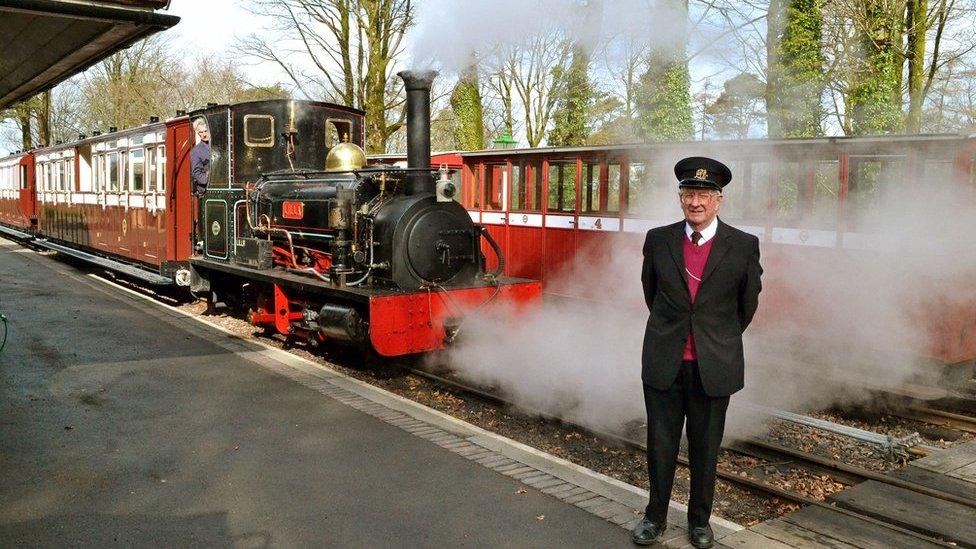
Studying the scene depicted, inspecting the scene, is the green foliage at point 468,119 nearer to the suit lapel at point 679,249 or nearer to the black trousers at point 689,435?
the suit lapel at point 679,249

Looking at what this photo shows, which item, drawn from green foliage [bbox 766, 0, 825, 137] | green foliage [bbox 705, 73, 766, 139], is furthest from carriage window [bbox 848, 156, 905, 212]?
green foliage [bbox 705, 73, 766, 139]

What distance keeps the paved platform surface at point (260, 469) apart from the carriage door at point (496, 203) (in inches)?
274

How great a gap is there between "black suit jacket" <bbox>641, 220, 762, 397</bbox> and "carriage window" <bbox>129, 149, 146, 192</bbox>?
34.9 feet

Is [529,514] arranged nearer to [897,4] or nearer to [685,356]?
[685,356]

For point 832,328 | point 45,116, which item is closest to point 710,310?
point 832,328

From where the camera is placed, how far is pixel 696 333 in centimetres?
362

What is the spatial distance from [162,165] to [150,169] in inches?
24.6

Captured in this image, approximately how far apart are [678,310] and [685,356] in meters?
0.23

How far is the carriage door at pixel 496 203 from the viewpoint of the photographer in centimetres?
1397

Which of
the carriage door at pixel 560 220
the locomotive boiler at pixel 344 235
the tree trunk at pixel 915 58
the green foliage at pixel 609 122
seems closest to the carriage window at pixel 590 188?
the carriage door at pixel 560 220

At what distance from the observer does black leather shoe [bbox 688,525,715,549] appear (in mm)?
3680

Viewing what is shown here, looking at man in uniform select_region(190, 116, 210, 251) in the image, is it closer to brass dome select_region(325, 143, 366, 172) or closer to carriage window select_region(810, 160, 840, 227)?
brass dome select_region(325, 143, 366, 172)

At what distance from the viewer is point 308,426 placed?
5598mm

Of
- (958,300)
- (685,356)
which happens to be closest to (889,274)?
(958,300)
